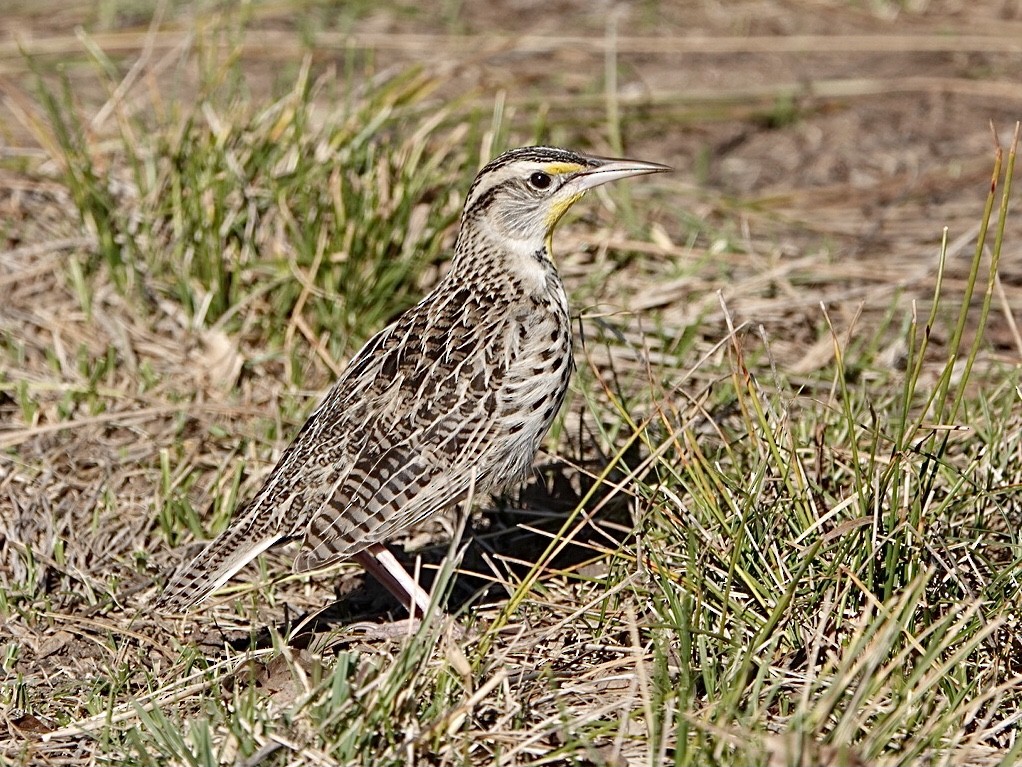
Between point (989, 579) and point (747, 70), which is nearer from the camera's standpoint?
point (989, 579)

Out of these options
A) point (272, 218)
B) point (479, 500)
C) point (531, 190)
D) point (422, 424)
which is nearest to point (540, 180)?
point (531, 190)

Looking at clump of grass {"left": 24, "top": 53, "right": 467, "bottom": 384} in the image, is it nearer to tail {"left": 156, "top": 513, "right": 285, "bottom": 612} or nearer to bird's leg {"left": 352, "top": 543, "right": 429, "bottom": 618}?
bird's leg {"left": 352, "top": 543, "right": 429, "bottom": 618}

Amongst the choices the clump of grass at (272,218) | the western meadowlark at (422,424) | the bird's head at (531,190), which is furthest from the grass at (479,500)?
the bird's head at (531,190)

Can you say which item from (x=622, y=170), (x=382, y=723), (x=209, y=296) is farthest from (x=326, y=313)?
(x=382, y=723)

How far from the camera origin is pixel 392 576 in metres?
4.68

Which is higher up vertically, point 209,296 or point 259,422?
point 209,296

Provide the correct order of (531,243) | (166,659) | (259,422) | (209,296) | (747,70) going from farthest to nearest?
(747,70) → (209,296) → (259,422) → (531,243) → (166,659)

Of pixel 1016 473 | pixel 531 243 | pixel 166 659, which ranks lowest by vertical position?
pixel 166 659

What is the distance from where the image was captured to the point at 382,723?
3.48 m

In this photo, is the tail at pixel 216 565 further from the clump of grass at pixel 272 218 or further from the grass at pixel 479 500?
the clump of grass at pixel 272 218

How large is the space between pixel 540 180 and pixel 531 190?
48 millimetres

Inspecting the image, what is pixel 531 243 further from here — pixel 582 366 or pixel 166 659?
pixel 166 659

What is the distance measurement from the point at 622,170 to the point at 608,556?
1.31 metres

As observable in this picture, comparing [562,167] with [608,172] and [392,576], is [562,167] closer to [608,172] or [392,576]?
[608,172]
